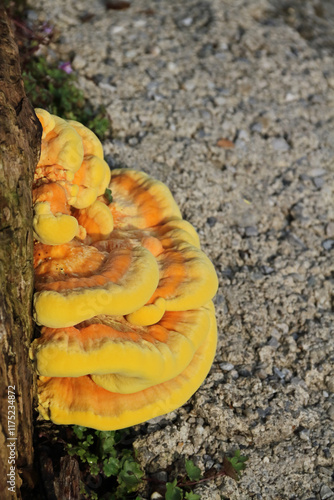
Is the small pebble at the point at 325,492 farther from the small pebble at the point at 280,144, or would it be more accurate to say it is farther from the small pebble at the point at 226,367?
the small pebble at the point at 280,144

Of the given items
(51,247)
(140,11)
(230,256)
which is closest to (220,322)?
(230,256)

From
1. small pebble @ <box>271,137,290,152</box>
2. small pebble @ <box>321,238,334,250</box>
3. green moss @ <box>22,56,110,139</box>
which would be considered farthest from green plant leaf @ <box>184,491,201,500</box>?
small pebble @ <box>271,137,290,152</box>

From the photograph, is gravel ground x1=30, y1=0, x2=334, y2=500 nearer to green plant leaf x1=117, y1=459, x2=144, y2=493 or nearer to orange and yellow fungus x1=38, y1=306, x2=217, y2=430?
green plant leaf x1=117, y1=459, x2=144, y2=493

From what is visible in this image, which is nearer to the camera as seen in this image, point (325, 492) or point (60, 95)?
point (325, 492)

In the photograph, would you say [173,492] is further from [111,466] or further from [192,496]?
[111,466]

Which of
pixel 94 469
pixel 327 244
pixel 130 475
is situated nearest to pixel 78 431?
pixel 94 469

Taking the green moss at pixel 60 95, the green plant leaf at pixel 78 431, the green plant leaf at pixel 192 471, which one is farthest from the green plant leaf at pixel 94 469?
the green moss at pixel 60 95
